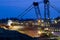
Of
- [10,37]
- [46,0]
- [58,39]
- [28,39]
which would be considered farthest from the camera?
[46,0]

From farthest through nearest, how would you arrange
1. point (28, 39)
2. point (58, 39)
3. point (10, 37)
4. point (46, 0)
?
point (46, 0) → point (58, 39) → point (28, 39) → point (10, 37)

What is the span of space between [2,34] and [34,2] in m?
50.3

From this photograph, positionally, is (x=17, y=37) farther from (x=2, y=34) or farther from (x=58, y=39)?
(x=58, y=39)

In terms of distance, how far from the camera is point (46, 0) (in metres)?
69.8

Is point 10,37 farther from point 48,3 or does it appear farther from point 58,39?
point 48,3

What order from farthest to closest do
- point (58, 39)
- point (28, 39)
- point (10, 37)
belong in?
point (58, 39), point (28, 39), point (10, 37)

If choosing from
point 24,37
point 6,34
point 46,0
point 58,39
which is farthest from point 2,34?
point 46,0

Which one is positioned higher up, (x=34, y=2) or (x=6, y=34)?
(x=34, y=2)

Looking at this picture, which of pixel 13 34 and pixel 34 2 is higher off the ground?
pixel 34 2

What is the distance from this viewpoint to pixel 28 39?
24.2m

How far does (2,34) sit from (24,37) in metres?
2.02

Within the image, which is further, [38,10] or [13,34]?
[38,10]

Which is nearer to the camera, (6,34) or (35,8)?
(6,34)

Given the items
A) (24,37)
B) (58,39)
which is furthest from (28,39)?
(58,39)
